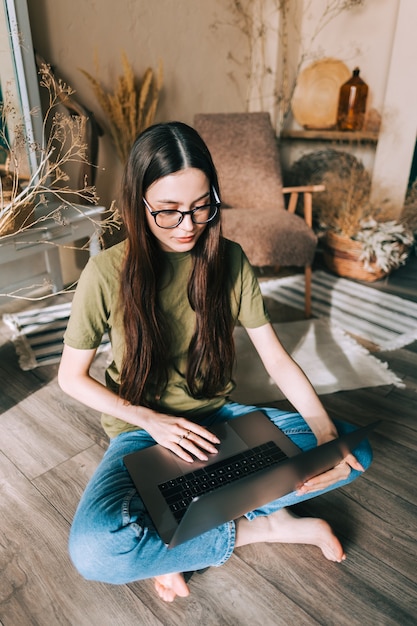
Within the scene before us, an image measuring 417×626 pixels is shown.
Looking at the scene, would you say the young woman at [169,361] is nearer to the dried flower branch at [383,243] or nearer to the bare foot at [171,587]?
the bare foot at [171,587]

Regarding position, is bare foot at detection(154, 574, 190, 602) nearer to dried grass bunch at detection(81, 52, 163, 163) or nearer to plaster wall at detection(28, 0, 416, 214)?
plaster wall at detection(28, 0, 416, 214)

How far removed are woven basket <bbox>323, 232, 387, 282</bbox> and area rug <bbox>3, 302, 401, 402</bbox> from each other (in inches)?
27.6

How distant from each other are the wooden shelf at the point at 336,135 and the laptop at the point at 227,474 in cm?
276

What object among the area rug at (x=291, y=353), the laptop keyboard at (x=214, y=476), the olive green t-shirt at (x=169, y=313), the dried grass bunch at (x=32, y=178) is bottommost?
the area rug at (x=291, y=353)

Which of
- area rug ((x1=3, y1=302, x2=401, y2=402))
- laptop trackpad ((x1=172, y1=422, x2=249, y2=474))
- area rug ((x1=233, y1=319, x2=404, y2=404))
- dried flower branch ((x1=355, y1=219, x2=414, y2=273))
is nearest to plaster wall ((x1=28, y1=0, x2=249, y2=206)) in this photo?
area rug ((x1=3, y1=302, x2=401, y2=402))

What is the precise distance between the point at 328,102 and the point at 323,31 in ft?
→ 1.97

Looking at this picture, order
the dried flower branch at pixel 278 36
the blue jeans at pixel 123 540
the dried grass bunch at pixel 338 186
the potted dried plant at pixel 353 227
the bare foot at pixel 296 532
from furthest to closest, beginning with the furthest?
1. the dried flower branch at pixel 278 36
2. the dried grass bunch at pixel 338 186
3. the potted dried plant at pixel 353 227
4. the bare foot at pixel 296 532
5. the blue jeans at pixel 123 540

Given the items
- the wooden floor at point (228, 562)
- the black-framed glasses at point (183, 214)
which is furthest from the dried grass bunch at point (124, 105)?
the black-framed glasses at point (183, 214)

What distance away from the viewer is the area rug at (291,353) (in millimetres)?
1853

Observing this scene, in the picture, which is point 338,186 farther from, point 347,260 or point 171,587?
point 171,587

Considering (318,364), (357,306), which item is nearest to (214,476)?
(318,364)

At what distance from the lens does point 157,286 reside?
1052 mm

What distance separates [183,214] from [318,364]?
126 centimetres

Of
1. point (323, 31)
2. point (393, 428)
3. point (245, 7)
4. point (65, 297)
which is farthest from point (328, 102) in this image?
point (393, 428)
